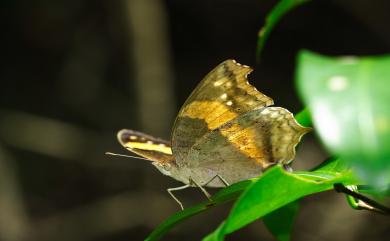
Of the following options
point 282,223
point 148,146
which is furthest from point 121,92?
point 282,223

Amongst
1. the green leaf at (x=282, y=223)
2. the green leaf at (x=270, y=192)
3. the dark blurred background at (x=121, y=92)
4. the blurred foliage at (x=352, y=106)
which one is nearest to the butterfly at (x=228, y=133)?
the green leaf at (x=282, y=223)

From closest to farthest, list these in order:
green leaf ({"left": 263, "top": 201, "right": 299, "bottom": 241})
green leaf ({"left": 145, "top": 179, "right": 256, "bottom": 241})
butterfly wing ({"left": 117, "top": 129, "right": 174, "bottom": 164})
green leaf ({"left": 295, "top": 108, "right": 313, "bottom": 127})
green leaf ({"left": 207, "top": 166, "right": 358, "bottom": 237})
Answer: green leaf ({"left": 207, "top": 166, "right": 358, "bottom": 237}), green leaf ({"left": 145, "top": 179, "right": 256, "bottom": 241}), green leaf ({"left": 263, "top": 201, "right": 299, "bottom": 241}), green leaf ({"left": 295, "top": 108, "right": 313, "bottom": 127}), butterfly wing ({"left": 117, "top": 129, "right": 174, "bottom": 164})

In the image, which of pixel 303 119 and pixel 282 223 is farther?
pixel 303 119

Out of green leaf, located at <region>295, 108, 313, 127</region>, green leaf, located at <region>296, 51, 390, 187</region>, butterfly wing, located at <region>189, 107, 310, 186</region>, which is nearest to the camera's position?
green leaf, located at <region>296, 51, 390, 187</region>

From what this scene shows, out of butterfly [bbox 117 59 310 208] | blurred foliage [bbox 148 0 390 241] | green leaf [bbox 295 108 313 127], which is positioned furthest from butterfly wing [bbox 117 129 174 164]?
blurred foliage [bbox 148 0 390 241]

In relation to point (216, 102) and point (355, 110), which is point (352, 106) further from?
point (216, 102)

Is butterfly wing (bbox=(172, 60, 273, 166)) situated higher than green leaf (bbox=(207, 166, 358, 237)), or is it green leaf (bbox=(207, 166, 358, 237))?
butterfly wing (bbox=(172, 60, 273, 166))

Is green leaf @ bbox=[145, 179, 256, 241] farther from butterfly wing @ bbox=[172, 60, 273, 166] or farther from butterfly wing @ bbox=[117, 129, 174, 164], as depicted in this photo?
butterfly wing @ bbox=[117, 129, 174, 164]

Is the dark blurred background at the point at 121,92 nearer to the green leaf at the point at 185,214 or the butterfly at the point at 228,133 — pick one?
the butterfly at the point at 228,133
